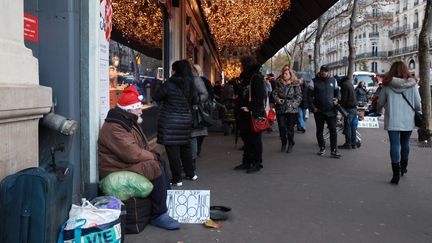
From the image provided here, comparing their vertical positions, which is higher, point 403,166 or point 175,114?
point 175,114

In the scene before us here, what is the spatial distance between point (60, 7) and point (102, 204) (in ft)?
6.25

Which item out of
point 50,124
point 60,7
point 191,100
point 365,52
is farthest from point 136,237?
point 365,52

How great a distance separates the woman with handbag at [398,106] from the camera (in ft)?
22.4

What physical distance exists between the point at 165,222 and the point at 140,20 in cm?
507

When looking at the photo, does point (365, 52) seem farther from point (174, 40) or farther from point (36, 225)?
point (36, 225)

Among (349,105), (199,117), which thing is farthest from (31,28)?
(349,105)

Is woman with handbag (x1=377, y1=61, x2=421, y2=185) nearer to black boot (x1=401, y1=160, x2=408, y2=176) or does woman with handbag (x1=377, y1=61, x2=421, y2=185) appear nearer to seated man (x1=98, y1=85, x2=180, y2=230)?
black boot (x1=401, y1=160, x2=408, y2=176)

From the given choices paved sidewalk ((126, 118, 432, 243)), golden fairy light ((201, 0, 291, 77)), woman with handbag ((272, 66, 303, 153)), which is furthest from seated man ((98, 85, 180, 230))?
golden fairy light ((201, 0, 291, 77))

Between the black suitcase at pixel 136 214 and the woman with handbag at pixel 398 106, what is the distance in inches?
160

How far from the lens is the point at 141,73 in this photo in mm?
8344

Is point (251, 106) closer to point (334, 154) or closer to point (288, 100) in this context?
point (288, 100)

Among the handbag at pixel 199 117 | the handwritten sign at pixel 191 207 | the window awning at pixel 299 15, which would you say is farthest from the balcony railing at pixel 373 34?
the handwritten sign at pixel 191 207

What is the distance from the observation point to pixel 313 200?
232 inches

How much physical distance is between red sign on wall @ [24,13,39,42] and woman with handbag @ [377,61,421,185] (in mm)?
4994
